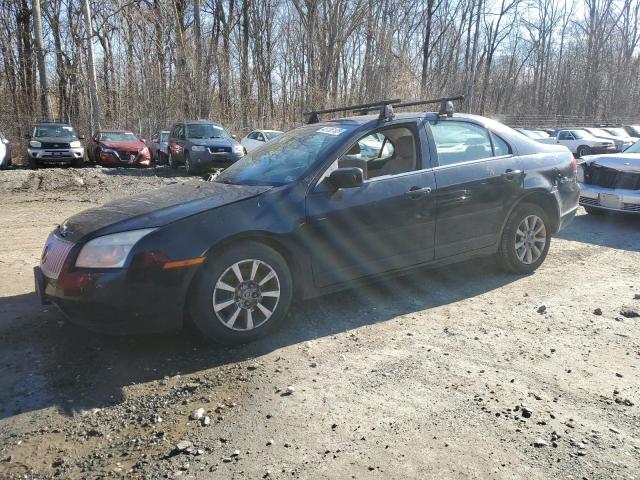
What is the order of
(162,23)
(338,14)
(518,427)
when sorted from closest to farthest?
(518,427)
(162,23)
(338,14)

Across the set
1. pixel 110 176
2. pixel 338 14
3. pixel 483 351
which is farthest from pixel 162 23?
pixel 483 351

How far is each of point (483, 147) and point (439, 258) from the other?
1273mm

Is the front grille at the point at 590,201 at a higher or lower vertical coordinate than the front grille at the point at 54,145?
lower

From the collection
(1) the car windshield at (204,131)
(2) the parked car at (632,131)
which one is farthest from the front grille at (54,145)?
(2) the parked car at (632,131)

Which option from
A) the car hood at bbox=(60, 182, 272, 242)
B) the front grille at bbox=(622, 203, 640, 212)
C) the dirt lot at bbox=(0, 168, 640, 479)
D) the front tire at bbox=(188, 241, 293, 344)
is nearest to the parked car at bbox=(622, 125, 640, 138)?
the front grille at bbox=(622, 203, 640, 212)

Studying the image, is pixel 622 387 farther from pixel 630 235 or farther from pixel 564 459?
pixel 630 235

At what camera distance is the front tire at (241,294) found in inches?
143

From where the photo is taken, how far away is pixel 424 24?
41469 millimetres

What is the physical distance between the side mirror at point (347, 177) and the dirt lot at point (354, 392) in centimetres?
112

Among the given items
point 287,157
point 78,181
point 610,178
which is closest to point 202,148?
point 78,181

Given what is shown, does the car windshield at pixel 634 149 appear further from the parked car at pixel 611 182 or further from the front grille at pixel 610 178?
the front grille at pixel 610 178

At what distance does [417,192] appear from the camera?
14.9 feet

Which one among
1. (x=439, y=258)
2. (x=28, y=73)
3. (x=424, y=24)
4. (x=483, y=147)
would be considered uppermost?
(x=424, y=24)

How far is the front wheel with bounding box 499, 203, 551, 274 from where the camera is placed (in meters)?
5.26
